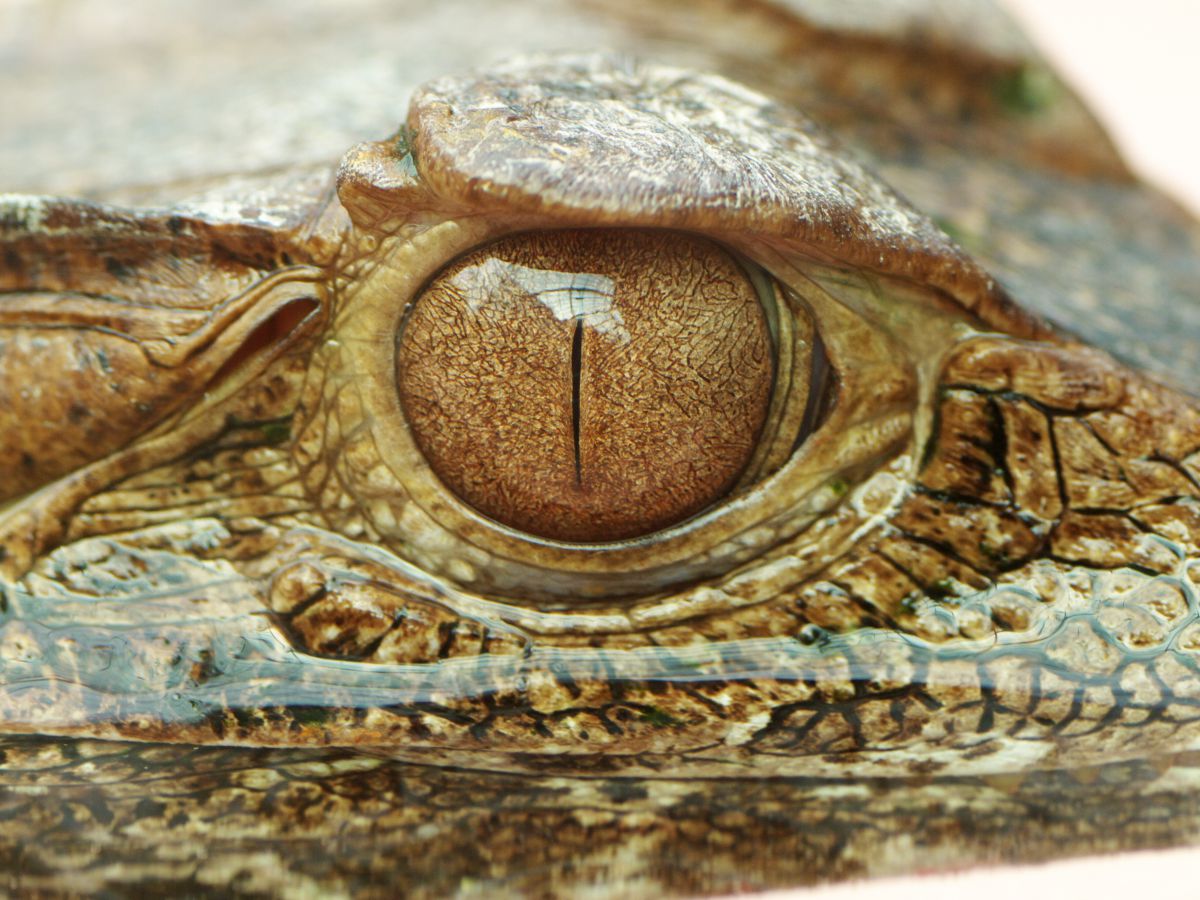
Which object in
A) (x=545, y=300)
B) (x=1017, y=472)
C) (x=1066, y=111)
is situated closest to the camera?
→ (x=545, y=300)

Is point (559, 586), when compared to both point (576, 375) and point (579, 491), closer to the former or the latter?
point (579, 491)

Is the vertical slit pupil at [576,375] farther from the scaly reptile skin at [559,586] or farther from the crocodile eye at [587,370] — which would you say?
the scaly reptile skin at [559,586]

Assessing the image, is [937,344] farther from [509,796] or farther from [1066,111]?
[1066,111]

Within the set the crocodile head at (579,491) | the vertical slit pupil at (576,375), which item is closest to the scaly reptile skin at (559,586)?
the crocodile head at (579,491)

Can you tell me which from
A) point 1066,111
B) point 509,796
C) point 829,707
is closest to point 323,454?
point 509,796

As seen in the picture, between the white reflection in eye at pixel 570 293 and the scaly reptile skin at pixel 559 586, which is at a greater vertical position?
the white reflection in eye at pixel 570 293

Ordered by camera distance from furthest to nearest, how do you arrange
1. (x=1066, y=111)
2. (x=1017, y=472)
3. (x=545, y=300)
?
(x=1066, y=111) → (x=1017, y=472) → (x=545, y=300)
